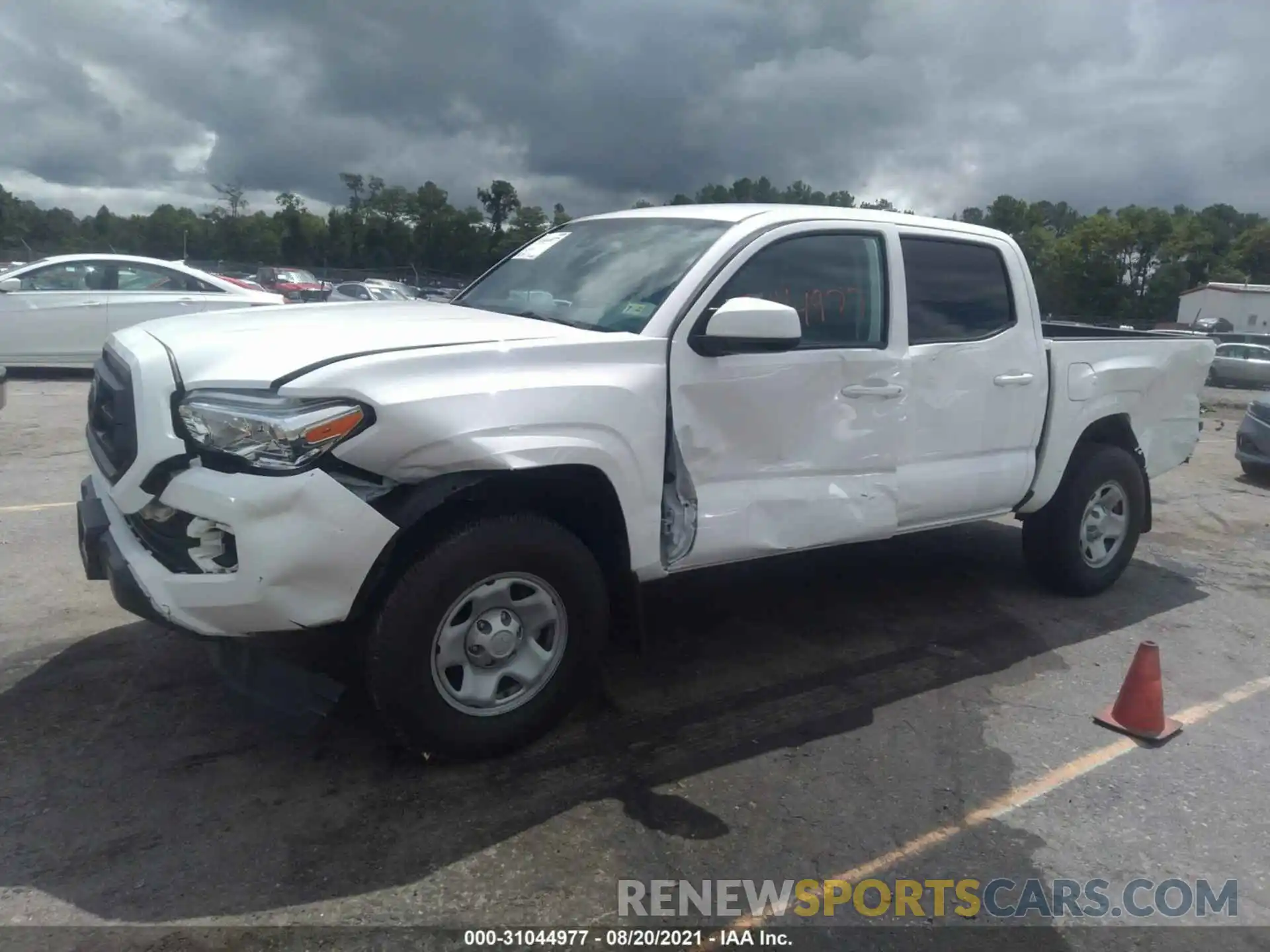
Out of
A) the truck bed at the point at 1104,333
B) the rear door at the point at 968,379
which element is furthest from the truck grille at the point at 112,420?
the truck bed at the point at 1104,333

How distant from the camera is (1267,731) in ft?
13.9

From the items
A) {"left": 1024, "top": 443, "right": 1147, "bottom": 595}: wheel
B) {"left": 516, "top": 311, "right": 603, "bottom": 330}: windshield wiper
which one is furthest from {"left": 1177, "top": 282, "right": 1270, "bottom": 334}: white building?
{"left": 516, "top": 311, "right": 603, "bottom": 330}: windshield wiper

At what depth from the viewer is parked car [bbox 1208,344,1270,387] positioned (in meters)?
25.8

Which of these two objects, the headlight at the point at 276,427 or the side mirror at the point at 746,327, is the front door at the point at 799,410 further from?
the headlight at the point at 276,427

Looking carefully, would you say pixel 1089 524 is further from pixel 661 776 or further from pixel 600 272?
pixel 661 776

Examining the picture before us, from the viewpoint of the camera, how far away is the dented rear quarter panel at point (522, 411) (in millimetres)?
3021

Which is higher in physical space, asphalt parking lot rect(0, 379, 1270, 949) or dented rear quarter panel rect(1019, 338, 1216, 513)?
dented rear quarter panel rect(1019, 338, 1216, 513)

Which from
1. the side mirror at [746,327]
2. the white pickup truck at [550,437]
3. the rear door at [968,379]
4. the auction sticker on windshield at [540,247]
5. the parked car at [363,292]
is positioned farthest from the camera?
the parked car at [363,292]

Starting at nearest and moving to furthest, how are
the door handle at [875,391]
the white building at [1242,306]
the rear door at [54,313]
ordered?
1. the door handle at [875,391]
2. the rear door at [54,313]
3. the white building at [1242,306]

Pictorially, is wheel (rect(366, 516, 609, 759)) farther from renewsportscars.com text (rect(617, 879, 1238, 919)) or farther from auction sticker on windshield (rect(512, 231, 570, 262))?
auction sticker on windshield (rect(512, 231, 570, 262))

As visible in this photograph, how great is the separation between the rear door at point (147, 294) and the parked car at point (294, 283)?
1444 cm

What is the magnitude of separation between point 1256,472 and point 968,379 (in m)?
7.81

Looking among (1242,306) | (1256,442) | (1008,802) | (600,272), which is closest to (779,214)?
(600,272)

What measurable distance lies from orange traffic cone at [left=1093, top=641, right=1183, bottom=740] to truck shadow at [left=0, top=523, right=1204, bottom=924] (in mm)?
556
